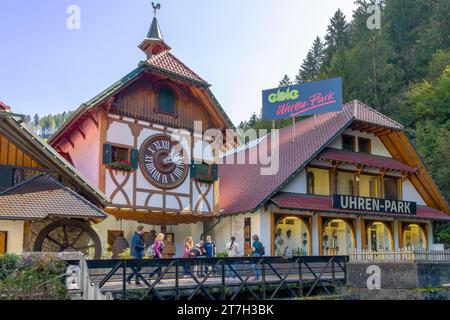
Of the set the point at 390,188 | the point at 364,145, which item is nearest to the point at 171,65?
the point at 364,145

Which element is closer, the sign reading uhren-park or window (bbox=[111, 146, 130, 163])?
window (bbox=[111, 146, 130, 163])

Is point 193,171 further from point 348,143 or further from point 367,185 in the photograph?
point 367,185

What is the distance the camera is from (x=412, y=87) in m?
46.8

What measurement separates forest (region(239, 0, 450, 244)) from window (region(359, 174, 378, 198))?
23.0ft

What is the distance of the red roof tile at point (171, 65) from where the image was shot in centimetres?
2258

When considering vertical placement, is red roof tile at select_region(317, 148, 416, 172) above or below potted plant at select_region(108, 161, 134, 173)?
above

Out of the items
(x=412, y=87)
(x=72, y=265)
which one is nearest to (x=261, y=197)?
(x=72, y=265)

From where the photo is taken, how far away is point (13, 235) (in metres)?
16.8

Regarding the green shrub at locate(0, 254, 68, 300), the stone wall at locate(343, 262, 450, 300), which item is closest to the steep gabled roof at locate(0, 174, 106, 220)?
the green shrub at locate(0, 254, 68, 300)

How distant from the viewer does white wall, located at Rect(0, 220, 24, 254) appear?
54.4ft

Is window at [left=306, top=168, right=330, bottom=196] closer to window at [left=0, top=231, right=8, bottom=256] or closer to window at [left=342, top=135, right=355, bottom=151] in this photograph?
window at [left=342, top=135, right=355, bottom=151]

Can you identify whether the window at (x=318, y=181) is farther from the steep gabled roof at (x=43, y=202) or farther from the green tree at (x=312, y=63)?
the green tree at (x=312, y=63)
